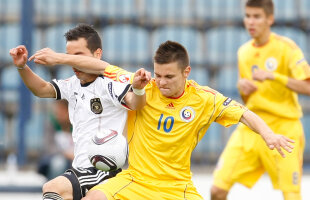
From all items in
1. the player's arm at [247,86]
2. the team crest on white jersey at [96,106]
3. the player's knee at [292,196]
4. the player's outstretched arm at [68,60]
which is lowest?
the player's knee at [292,196]

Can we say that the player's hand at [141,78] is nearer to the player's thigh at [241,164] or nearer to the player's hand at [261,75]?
the player's hand at [261,75]

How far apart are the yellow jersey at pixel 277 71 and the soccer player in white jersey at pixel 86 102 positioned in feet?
6.52

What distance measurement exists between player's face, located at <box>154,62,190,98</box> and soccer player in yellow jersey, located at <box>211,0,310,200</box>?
1584mm

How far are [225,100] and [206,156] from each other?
232 inches

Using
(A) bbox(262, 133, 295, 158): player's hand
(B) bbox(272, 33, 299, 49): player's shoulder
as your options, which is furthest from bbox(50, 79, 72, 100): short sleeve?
(B) bbox(272, 33, 299, 49): player's shoulder

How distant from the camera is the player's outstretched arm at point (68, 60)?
15.8 ft

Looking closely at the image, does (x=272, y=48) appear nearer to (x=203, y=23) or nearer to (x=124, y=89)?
(x=124, y=89)

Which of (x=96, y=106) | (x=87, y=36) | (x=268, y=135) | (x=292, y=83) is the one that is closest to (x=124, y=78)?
(x=96, y=106)

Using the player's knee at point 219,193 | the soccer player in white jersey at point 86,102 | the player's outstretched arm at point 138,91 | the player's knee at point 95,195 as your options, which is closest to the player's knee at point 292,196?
the player's knee at point 219,193

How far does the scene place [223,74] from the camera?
11.6 m

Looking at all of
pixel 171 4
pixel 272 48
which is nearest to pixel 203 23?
pixel 171 4

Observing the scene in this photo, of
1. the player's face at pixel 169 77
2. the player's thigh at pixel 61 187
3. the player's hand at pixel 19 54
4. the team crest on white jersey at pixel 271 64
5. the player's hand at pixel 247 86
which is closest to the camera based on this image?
the player's thigh at pixel 61 187

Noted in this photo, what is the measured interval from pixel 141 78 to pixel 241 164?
7.87ft

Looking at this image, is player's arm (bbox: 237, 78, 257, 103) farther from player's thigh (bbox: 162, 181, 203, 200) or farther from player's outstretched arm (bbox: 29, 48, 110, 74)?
player's outstretched arm (bbox: 29, 48, 110, 74)
